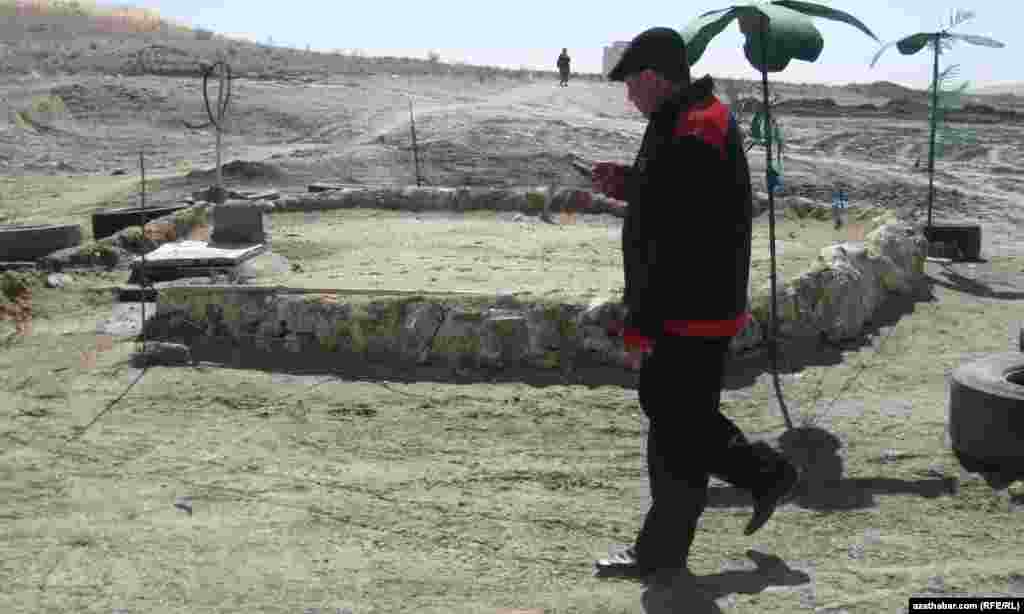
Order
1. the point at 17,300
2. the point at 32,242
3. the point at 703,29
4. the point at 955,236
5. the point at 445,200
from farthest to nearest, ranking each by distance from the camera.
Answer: the point at 445,200
the point at 955,236
the point at 32,242
the point at 17,300
the point at 703,29

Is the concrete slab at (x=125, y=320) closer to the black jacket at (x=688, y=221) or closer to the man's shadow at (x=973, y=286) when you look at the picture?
the black jacket at (x=688, y=221)

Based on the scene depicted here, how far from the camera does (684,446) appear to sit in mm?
4094

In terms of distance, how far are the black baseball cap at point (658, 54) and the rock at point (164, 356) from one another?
4.30 meters

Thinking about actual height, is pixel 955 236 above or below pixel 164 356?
above

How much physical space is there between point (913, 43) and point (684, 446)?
324 inches

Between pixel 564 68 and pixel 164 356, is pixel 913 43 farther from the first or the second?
pixel 564 68

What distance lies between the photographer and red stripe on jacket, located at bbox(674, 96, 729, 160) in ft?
12.8

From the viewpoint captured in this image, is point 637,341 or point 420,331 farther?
point 420,331

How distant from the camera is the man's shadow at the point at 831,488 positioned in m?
5.07

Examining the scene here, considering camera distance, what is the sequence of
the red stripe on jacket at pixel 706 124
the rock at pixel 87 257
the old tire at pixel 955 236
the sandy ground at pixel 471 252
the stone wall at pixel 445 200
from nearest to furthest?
the red stripe on jacket at pixel 706 124 → the sandy ground at pixel 471 252 → the rock at pixel 87 257 → the old tire at pixel 955 236 → the stone wall at pixel 445 200

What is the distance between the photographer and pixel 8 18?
48.8 m

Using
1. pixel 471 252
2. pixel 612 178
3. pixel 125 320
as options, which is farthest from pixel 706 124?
pixel 471 252

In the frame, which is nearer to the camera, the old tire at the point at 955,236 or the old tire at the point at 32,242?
the old tire at the point at 32,242

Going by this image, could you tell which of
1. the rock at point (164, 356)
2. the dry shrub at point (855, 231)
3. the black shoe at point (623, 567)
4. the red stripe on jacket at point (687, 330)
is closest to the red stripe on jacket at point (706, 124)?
the red stripe on jacket at point (687, 330)
